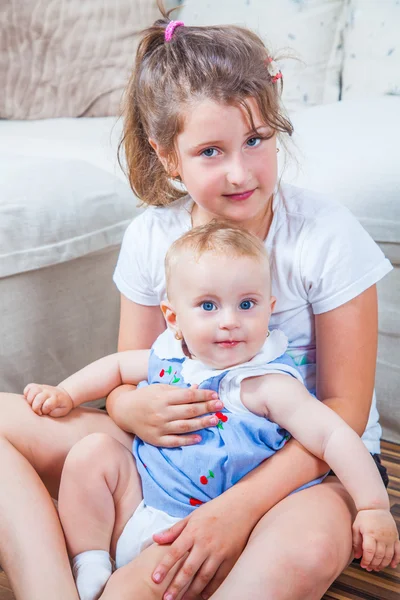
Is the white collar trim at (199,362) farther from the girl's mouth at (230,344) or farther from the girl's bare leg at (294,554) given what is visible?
the girl's bare leg at (294,554)

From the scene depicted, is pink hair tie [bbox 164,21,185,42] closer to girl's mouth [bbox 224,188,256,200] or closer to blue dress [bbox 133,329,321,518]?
girl's mouth [bbox 224,188,256,200]

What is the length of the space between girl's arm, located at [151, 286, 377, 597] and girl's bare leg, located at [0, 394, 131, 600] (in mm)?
124

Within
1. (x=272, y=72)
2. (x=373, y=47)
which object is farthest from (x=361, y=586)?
(x=373, y=47)

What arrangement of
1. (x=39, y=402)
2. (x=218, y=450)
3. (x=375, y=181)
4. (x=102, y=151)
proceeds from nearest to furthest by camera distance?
1. (x=218, y=450)
2. (x=39, y=402)
3. (x=375, y=181)
4. (x=102, y=151)

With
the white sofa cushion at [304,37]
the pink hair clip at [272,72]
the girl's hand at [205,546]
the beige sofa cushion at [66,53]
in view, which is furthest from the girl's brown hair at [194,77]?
the beige sofa cushion at [66,53]

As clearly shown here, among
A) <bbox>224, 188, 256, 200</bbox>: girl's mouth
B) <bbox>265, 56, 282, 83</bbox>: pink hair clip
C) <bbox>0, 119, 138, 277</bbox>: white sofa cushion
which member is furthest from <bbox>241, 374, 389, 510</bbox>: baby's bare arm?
<bbox>0, 119, 138, 277</bbox>: white sofa cushion

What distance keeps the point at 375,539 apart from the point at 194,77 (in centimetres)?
57

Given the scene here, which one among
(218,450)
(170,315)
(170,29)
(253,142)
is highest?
(170,29)

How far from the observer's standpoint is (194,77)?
96 centimetres

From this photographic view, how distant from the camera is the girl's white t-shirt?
3.27ft

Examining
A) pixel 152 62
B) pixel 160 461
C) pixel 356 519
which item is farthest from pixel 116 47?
pixel 356 519

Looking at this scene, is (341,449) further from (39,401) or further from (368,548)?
(39,401)

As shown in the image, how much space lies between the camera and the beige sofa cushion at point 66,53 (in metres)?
1.86

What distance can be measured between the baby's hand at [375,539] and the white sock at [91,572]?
289mm
